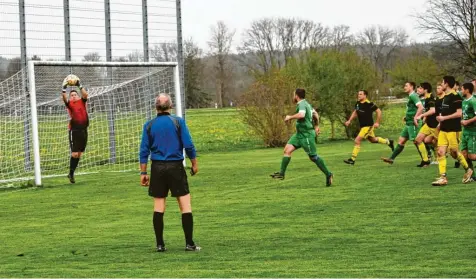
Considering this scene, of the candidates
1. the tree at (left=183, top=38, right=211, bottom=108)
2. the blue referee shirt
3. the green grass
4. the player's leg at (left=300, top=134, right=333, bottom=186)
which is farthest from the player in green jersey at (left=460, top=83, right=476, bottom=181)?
the tree at (left=183, top=38, right=211, bottom=108)

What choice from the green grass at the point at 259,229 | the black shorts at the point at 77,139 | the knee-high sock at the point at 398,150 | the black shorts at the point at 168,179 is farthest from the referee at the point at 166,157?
the knee-high sock at the point at 398,150

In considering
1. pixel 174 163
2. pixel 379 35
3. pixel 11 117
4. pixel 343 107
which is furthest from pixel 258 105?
pixel 379 35

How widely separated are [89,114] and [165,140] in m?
14.6

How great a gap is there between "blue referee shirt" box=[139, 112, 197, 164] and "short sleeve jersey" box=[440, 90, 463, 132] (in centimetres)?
793

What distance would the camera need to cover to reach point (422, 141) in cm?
2159

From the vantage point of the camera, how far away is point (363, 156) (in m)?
28.2

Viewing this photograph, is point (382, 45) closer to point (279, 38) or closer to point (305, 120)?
point (279, 38)

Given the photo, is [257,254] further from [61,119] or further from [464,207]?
[61,119]

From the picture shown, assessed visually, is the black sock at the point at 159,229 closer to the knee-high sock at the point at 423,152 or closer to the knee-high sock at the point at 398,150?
the knee-high sock at the point at 423,152

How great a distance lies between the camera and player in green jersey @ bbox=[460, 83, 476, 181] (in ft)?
57.5

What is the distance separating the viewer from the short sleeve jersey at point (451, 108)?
1741 cm

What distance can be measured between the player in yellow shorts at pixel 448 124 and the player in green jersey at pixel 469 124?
0.20m

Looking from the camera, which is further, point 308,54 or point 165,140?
point 308,54

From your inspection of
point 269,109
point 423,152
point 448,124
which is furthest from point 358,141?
point 269,109
